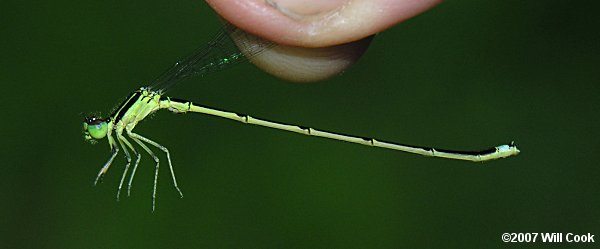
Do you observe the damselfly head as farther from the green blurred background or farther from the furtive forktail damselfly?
the green blurred background

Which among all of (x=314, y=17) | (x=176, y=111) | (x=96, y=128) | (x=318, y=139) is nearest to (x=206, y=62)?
(x=176, y=111)

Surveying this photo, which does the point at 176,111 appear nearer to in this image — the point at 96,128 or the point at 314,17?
the point at 96,128

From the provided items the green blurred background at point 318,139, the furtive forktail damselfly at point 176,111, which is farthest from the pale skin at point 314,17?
the green blurred background at point 318,139

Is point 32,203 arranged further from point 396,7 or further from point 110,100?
point 396,7

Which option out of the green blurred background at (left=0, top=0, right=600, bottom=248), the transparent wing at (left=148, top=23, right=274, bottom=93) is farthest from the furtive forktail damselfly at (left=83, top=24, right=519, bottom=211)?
the green blurred background at (left=0, top=0, right=600, bottom=248)

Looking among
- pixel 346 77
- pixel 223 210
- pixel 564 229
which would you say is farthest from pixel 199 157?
pixel 564 229

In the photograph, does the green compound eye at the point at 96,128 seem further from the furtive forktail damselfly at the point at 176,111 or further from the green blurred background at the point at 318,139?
the green blurred background at the point at 318,139
